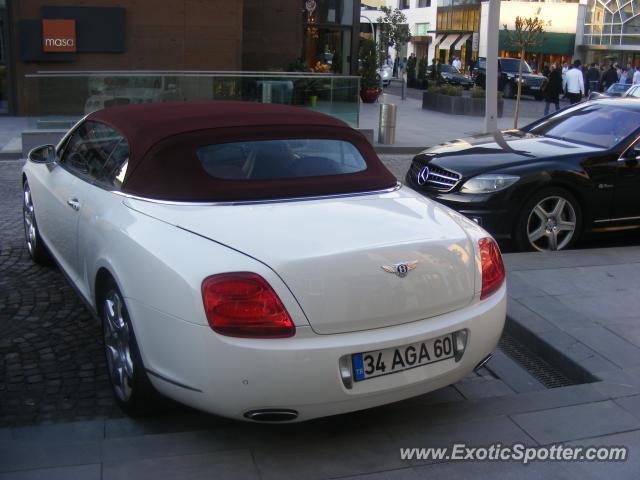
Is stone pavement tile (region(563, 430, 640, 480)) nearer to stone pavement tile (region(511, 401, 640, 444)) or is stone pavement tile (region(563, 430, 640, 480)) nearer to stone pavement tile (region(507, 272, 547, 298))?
stone pavement tile (region(511, 401, 640, 444))

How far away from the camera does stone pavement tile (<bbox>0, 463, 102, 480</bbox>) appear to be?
3.06 meters

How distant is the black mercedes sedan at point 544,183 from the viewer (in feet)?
23.1

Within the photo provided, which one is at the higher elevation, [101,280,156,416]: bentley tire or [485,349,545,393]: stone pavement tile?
[101,280,156,416]: bentley tire

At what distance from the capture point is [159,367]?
340 cm

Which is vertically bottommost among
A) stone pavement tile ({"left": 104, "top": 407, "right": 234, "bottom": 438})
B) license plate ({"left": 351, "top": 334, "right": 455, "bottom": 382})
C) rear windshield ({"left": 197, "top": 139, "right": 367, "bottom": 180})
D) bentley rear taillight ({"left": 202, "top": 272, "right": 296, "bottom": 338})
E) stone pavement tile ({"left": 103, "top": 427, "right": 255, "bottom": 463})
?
stone pavement tile ({"left": 104, "top": 407, "right": 234, "bottom": 438})

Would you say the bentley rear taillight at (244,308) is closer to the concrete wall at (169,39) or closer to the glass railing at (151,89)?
the glass railing at (151,89)

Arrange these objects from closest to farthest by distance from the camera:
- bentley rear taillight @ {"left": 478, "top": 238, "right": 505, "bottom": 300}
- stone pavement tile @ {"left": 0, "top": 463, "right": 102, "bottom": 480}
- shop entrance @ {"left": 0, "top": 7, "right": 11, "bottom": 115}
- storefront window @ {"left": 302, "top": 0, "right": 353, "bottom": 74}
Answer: stone pavement tile @ {"left": 0, "top": 463, "right": 102, "bottom": 480} < bentley rear taillight @ {"left": 478, "top": 238, "right": 505, "bottom": 300} < shop entrance @ {"left": 0, "top": 7, "right": 11, "bottom": 115} < storefront window @ {"left": 302, "top": 0, "right": 353, "bottom": 74}

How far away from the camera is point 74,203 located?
4672mm

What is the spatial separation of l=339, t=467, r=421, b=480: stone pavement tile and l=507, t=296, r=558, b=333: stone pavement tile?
201 centimetres

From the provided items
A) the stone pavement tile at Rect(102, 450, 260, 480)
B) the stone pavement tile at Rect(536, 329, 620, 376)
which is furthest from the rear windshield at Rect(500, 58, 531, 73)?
the stone pavement tile at Rect(102, 450, 260, 480)

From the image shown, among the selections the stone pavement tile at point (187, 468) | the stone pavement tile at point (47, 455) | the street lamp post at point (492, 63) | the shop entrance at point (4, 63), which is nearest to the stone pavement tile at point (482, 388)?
the stone pavement tile at point (187, 468)

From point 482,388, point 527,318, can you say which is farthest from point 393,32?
point 482,388

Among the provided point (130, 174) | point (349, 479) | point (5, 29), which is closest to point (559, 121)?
point (130, 174)

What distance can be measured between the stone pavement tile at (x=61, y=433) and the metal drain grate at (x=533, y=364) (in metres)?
2.49
